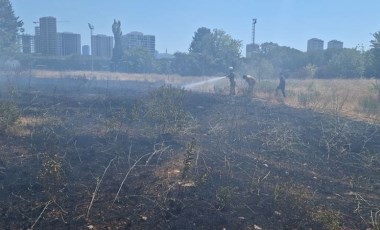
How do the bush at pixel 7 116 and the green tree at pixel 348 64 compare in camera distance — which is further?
the green tree at pixel 348 64

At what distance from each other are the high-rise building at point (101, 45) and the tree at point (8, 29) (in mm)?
15719

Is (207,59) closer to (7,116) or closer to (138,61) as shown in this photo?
(138,61)

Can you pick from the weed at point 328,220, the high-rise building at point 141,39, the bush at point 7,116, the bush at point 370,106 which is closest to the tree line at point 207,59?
the high-rise building at point 141,39

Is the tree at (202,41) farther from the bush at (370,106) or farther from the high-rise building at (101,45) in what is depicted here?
the bush at (370,106)

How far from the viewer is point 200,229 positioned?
12.1 feet

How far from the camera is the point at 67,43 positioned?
49.7 meters

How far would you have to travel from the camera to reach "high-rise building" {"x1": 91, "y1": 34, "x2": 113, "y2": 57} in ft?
180

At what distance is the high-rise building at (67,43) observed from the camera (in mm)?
47544

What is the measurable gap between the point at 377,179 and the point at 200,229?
3732mm

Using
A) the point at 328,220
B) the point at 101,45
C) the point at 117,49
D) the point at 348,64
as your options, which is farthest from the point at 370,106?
the point at 101,45

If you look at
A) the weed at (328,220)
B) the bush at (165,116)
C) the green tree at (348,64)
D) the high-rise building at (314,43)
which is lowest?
the weed at (328,220)

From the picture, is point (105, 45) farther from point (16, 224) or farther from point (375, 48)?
point (16, 224)

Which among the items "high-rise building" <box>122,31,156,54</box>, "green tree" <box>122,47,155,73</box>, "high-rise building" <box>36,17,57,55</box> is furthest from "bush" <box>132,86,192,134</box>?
"high-rise building" <box>122,31,156,54</box>

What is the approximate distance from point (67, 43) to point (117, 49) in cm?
1097
